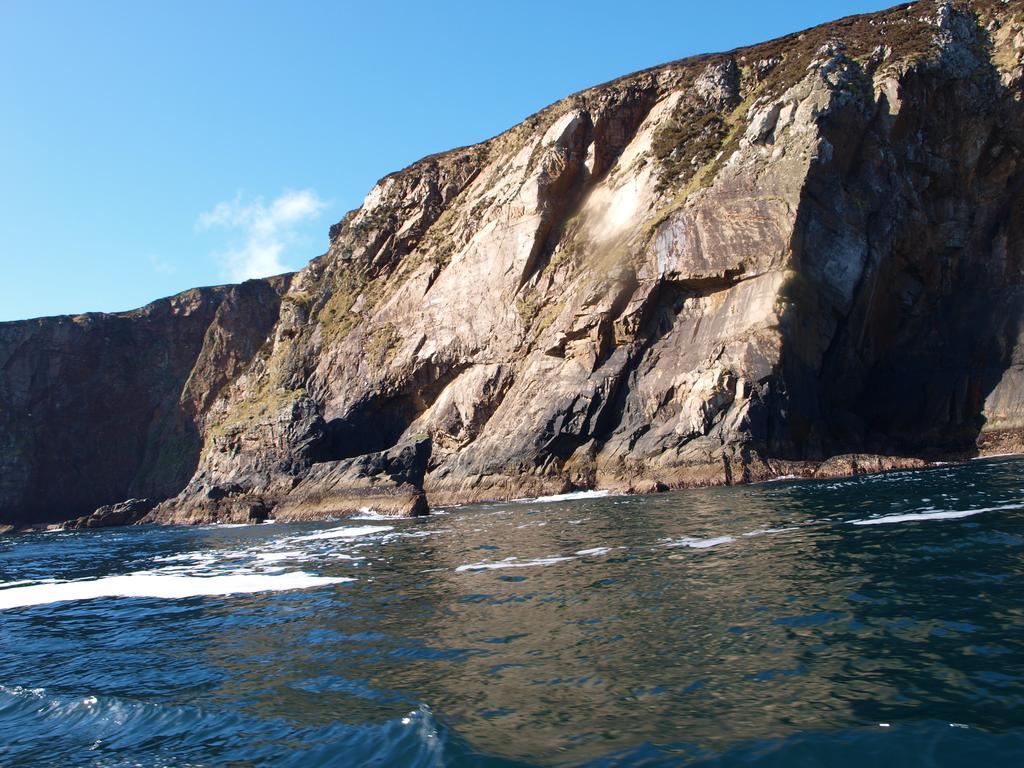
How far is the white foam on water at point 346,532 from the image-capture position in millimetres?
28609

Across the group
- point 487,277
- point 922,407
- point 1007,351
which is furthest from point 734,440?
point 487,277

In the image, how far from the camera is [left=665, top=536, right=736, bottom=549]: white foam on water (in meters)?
15.4

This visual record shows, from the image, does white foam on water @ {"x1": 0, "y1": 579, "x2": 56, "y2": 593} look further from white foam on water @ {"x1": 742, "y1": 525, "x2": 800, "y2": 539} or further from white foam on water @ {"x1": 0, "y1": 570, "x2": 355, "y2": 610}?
white foam on water @ {"x1": 742, "y1": 525, "x2": 800, "y2": 539}

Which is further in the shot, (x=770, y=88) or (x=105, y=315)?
(x=105, y=315)

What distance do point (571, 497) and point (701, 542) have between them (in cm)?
1959

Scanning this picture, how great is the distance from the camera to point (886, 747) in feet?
17.9

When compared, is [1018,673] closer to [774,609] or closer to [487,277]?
[774,609]

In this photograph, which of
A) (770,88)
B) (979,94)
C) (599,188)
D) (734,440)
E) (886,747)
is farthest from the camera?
(599,188)

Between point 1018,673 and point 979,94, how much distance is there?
163 feet

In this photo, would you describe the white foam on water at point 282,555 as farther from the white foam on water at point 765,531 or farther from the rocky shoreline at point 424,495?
the white foam on water at point 765,531

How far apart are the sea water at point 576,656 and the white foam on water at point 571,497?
15720 millimetres

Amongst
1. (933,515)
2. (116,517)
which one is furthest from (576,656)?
(116,517)

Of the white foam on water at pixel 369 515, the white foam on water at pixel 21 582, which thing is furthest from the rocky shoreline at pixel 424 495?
the white foam on water at pixel 21 582

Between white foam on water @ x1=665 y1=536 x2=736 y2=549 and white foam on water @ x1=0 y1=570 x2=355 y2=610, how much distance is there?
→ 24.4 ft
